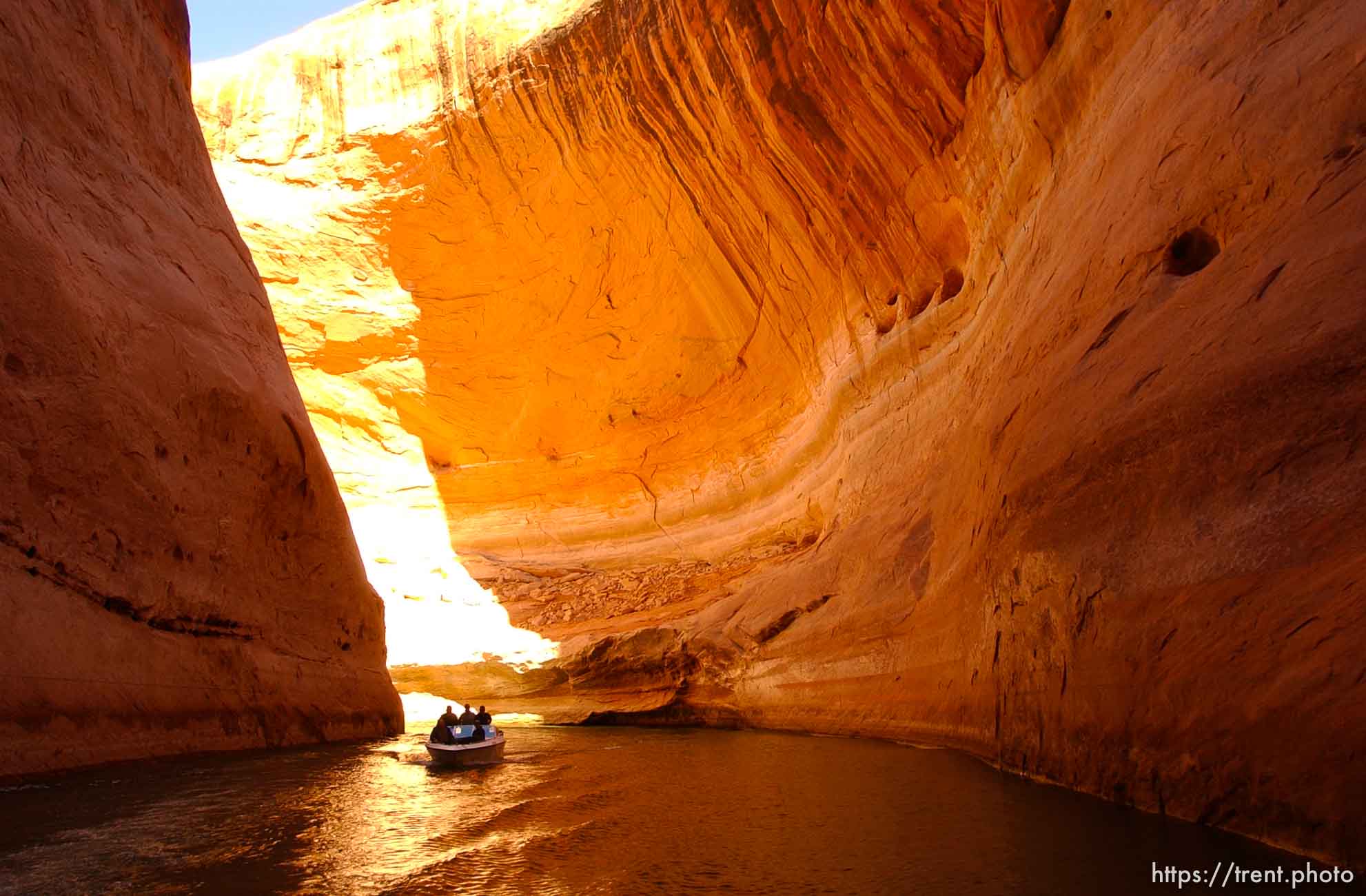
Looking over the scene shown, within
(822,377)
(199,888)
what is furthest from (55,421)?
(822,377)

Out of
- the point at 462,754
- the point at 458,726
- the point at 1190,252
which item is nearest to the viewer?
the point at 1190,252

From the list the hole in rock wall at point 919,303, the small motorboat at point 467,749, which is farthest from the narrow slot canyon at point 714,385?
the small motorboat at point 467,749

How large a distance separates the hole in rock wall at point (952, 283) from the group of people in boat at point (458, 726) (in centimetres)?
680

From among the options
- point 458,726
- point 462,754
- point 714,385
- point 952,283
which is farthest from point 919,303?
point 462,754

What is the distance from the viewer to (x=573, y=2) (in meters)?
14.8

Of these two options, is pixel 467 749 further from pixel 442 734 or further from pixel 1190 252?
pixel 1190 252

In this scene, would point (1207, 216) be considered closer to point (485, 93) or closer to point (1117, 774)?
point (1117, 774)

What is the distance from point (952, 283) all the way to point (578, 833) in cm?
767

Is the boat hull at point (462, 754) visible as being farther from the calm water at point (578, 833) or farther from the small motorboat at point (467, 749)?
the calm water at point (578, 833)

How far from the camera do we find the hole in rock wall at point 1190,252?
15.4 ft

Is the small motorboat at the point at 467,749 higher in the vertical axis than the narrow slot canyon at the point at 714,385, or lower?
lower

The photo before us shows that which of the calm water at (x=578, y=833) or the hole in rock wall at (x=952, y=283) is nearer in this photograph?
the calm water at (x=578, y=833)

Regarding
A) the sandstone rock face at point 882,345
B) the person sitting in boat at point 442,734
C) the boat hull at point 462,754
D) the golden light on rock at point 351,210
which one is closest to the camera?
the sandstone rock face at point 882,345

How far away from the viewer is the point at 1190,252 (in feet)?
15.7
